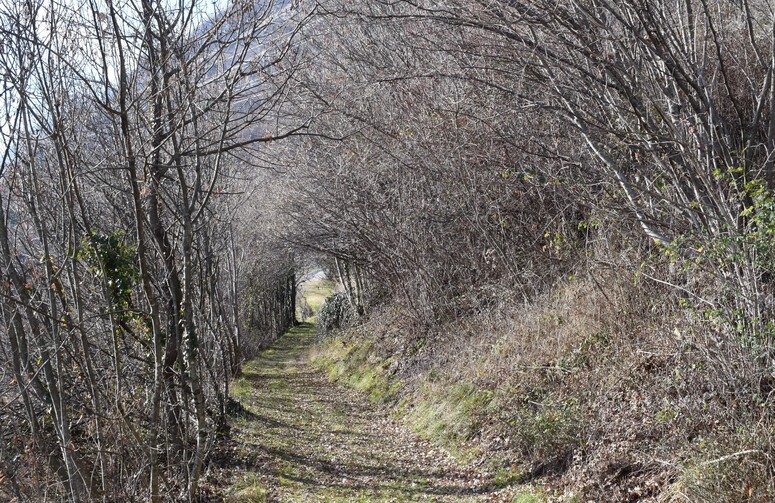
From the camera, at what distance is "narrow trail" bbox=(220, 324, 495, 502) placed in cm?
779

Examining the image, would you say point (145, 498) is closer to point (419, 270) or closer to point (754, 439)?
point (754, 439)

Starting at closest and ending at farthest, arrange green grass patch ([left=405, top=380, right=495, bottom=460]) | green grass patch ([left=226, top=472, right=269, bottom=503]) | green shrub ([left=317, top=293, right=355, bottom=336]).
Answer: green grass patch ([left=226, top=472, right=269, bottom=503])
green grass patch ([left=405, top=380, right=495, bottom=460])
green shrub ([left=317, top=293, right=355, bottom=336])

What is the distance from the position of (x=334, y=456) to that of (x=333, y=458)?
0.10 metres

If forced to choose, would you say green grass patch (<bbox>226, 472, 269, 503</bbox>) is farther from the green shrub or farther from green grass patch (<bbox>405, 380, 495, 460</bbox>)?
the green shrub

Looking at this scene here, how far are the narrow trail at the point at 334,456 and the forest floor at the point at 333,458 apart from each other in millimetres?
13

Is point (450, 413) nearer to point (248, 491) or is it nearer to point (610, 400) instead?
point (248, 491)

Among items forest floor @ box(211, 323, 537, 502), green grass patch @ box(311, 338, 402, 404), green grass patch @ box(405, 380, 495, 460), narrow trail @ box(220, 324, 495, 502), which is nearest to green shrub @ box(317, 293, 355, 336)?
green grass patch @ box(311, 338, 402, 404)

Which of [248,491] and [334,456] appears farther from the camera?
[334,456]

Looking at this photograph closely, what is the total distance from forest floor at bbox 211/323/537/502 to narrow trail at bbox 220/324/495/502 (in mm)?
13

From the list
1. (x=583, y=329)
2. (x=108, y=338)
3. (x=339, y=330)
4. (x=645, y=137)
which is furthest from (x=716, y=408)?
(x=339, y=330)

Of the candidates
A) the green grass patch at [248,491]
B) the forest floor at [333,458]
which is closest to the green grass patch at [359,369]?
the forest floor at [333,458]

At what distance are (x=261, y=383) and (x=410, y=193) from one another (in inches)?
317

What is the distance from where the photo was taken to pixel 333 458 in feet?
32.0

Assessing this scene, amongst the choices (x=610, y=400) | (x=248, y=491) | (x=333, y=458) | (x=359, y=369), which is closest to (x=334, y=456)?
(x=333, y=458)
